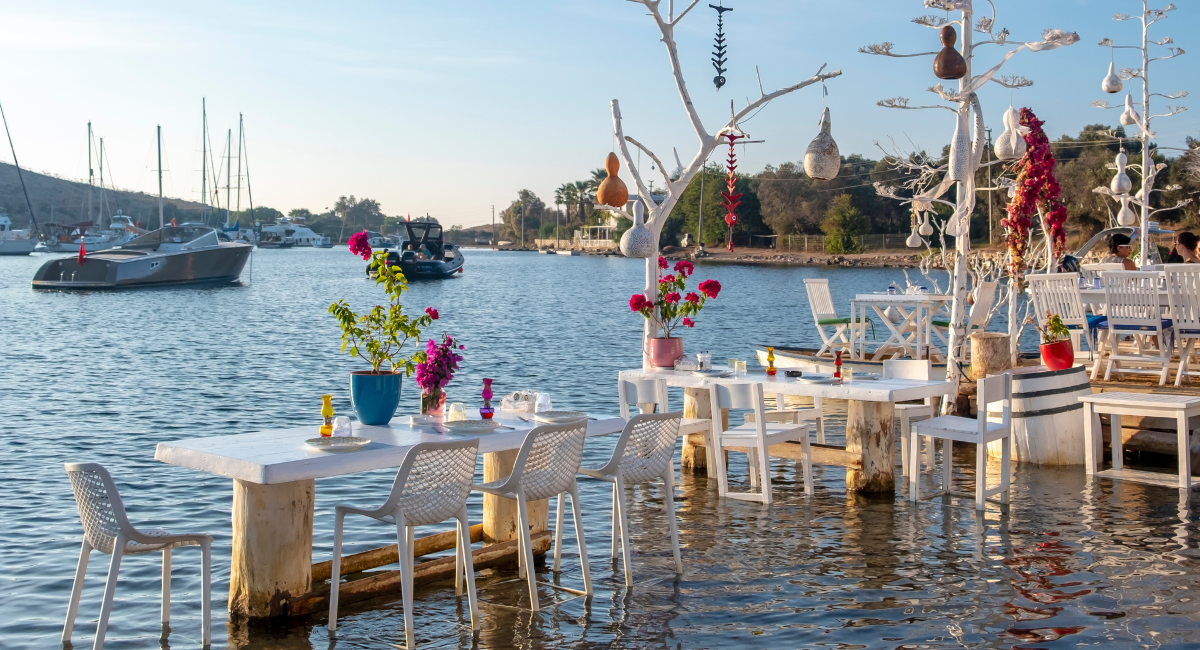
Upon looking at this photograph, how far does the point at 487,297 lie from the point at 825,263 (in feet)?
135

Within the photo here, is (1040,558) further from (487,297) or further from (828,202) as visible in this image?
(828,202)

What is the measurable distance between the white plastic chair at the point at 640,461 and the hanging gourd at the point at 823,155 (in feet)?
11.0

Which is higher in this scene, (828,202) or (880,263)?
(828,202)

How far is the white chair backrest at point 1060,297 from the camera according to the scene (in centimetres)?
1026

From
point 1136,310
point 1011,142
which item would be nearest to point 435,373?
point 1011,142

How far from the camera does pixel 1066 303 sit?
10.4 metres

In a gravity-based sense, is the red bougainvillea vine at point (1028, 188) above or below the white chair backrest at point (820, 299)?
above

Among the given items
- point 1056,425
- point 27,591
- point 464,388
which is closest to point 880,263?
point 464,388

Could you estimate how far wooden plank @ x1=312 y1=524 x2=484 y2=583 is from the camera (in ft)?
17.1

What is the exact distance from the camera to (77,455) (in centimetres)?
1009

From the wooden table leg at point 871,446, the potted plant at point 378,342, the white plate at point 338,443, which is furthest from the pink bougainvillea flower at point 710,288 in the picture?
the white plate at point 338,443

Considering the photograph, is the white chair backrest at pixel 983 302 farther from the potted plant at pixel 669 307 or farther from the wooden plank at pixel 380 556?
the wooden plank at pixel 380 556

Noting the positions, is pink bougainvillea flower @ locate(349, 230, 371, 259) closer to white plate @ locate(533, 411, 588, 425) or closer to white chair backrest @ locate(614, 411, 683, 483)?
white plate @ locate(533, 411, 588, 425)

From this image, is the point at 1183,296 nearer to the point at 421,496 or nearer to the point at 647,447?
the point at 647,447
